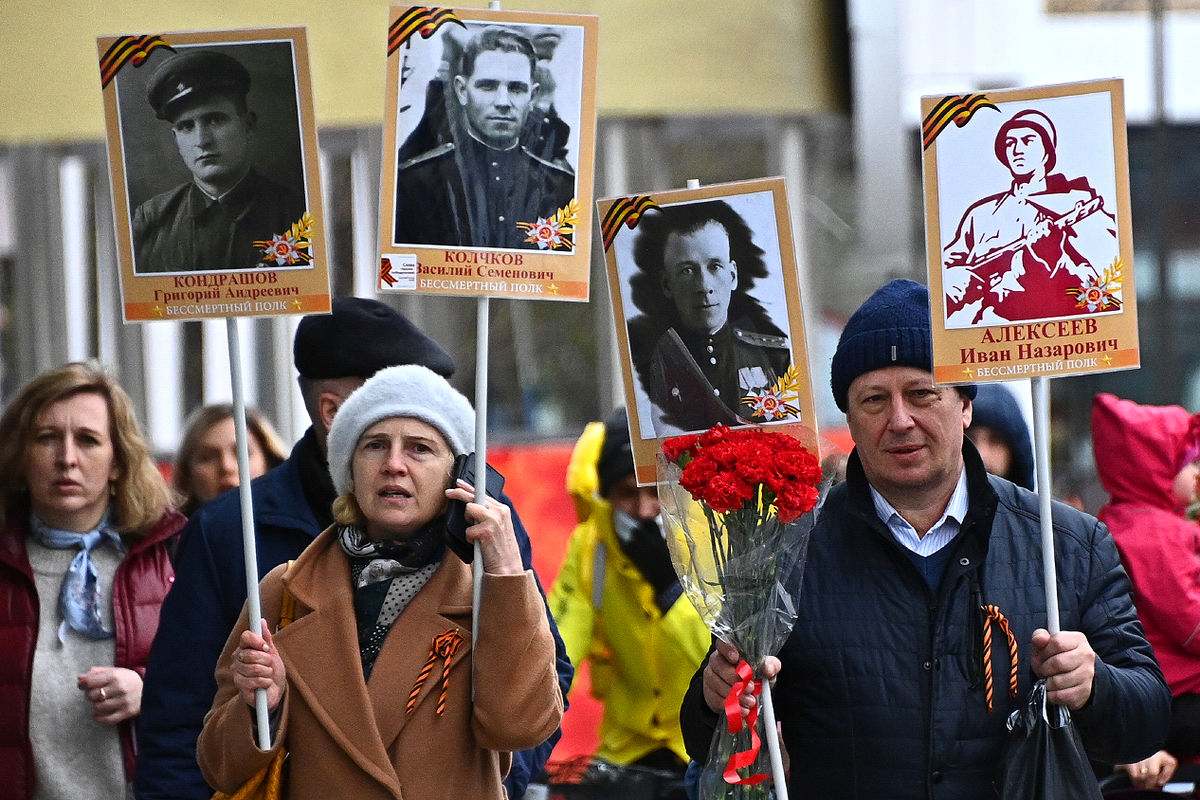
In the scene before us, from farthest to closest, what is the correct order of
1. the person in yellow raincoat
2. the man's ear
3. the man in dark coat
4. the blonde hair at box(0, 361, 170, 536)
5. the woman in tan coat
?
the person in yellow raincoat
the blonde hair at box(0, 361, 170, 536)
the man's ear
the man in dark coat
the woman in tan coat

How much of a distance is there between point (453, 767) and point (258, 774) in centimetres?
40

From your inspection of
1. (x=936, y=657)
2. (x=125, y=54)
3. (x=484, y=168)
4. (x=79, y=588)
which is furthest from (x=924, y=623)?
(x=79, y=588)

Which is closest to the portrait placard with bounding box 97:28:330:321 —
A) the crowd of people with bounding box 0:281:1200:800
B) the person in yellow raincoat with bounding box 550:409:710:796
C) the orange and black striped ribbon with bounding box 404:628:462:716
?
the crowd of people with bounding box 0:281:1200:800

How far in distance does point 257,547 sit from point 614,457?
207cm

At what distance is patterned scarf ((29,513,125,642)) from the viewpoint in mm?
4434

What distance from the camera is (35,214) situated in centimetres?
798

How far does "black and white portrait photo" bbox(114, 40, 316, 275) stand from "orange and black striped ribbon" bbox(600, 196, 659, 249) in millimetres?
671

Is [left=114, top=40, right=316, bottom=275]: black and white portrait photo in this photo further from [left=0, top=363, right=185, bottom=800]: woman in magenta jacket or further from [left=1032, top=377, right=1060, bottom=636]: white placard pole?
[left=1032, top=377, right=1060, bottom=636]: white placard pole

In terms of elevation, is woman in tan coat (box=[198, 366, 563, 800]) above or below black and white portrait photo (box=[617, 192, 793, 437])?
below

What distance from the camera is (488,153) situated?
3.57m

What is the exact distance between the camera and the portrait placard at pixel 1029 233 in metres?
3.37

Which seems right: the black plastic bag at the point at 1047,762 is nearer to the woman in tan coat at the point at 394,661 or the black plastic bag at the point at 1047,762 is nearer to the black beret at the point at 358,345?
the woman in tan coat at the point at 394,661

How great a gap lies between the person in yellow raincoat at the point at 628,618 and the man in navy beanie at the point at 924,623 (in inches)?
76.5

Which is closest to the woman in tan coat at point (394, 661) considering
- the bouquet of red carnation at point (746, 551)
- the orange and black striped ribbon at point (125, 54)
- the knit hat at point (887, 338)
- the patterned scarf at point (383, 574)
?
the patterned scarf at point (383, 574)
